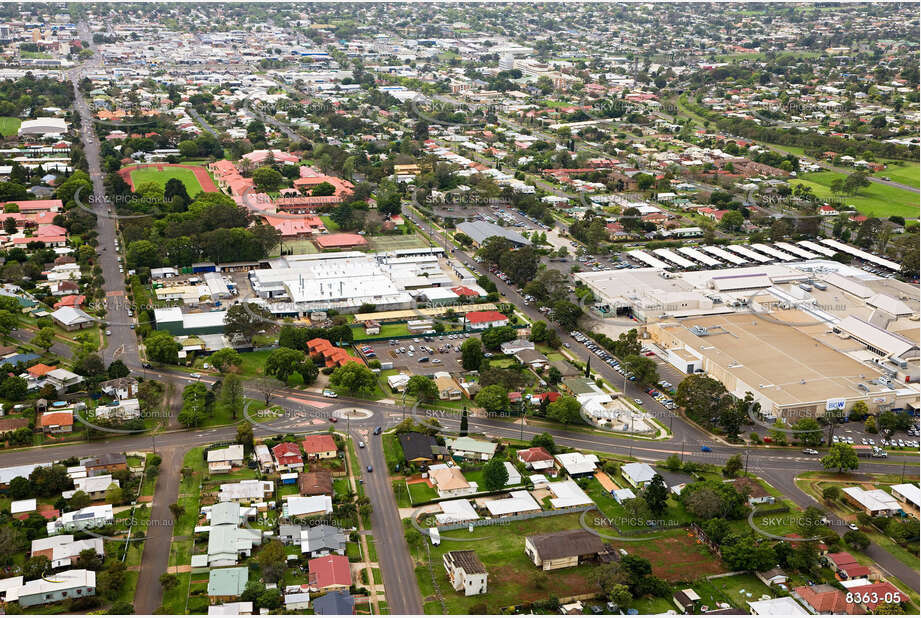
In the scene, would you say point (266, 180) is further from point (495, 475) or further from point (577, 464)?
point (495, 475)

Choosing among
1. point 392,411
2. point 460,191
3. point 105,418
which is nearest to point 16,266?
point 105,418

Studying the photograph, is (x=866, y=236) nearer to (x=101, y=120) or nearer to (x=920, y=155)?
(x=920, y=155)

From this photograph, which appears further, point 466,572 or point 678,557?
point 678,557

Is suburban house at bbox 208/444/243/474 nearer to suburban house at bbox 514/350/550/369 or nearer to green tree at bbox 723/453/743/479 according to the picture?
suburban house at bbox 514/350/550/369

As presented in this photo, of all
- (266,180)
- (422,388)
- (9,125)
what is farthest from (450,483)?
(9,125)

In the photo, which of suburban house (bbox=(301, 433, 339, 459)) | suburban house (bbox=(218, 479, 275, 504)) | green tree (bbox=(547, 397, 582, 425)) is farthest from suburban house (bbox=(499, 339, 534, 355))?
suburban house (bbox=(218, 479, 275, 504))

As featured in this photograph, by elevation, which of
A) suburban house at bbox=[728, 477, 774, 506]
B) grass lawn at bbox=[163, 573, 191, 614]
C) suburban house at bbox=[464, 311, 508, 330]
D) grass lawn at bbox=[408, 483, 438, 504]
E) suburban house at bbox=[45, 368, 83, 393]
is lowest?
suburban house at bbox=[464, 311, 508, 330]
